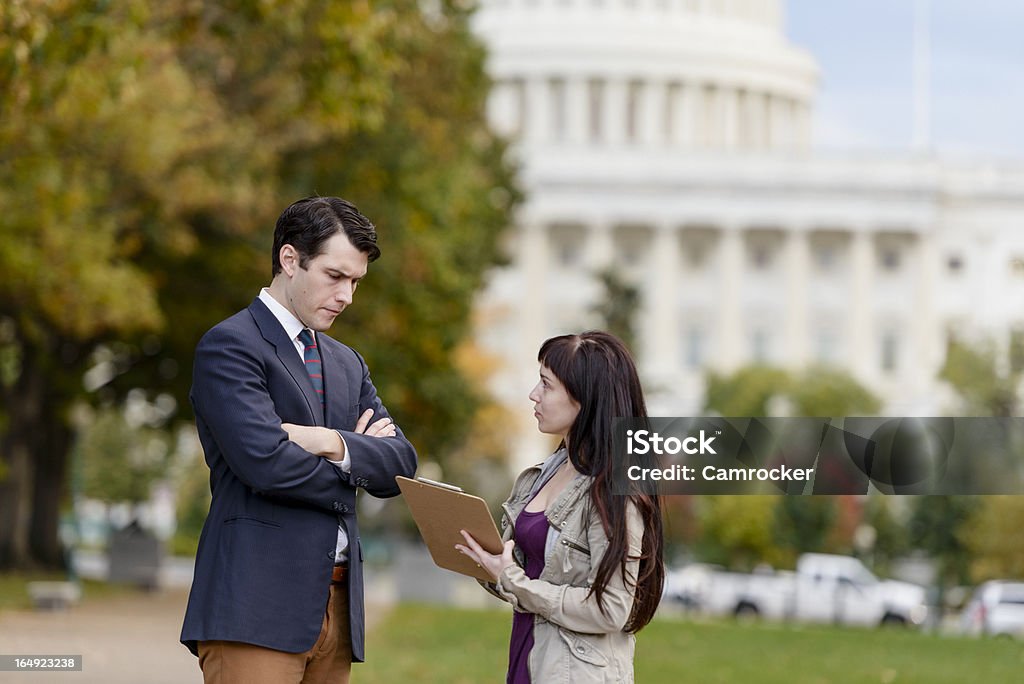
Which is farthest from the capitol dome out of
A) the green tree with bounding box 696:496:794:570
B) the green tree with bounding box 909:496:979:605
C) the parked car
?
the parked car

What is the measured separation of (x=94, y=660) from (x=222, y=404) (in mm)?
12195

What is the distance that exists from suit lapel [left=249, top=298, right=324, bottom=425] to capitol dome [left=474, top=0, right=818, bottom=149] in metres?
110

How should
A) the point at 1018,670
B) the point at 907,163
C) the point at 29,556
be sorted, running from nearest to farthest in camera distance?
the point at 1018,670, the point at 29,556, the point at 907,163

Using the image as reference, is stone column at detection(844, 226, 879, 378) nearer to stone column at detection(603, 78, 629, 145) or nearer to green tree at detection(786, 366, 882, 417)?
stone column at detection(603, 78, 629, 145)

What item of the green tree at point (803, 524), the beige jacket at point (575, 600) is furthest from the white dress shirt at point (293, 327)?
the green tree at point (803, 524)

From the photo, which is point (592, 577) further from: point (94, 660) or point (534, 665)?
point (94, 660)

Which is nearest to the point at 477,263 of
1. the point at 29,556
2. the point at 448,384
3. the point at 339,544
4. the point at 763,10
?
the point at 448,384

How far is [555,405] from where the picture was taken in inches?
222

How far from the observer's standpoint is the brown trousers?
17.6 feet

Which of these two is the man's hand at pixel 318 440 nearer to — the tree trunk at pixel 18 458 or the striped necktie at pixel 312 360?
the striped necktie at pixel 312 360

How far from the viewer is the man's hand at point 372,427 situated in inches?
229

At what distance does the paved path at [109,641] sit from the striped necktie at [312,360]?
312 inches

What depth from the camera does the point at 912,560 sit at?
179 ft

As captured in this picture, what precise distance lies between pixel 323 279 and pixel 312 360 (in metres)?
0.30
